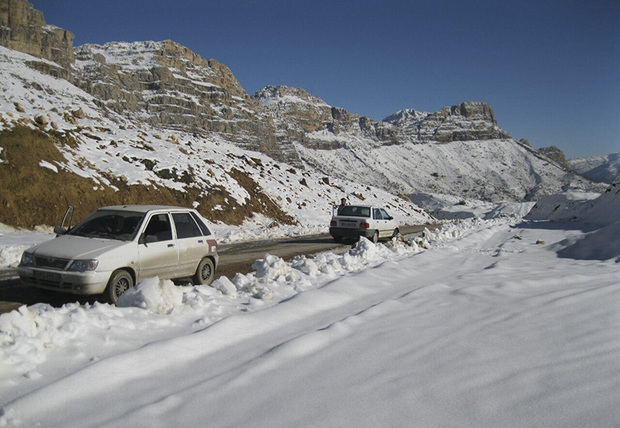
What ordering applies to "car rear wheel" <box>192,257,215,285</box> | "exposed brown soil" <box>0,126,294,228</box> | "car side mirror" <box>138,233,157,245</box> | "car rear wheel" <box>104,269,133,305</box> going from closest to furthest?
"car rear wheel" <box>104,269,133,305</box> < "car side mirror" <box>138,233,157,245</box> < "car rear wheel" <box>192,257,215,285</box> < "exposed brown soil" <box>0,126,294,228</box>

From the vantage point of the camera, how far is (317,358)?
3.67 meters

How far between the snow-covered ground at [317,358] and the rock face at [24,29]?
131027 millimetres

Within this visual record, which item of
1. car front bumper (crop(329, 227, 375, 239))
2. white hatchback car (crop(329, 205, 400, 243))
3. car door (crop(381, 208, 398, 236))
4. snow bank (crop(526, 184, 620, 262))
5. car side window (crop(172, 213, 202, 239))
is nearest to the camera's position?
car side window (crop(172, 213, 202, 239))

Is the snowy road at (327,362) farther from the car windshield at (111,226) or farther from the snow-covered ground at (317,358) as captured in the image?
the car windshield at (111,226)

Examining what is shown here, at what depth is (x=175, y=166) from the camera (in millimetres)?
22922

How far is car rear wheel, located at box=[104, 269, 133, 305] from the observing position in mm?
5672

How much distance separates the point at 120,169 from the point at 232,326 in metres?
17.6

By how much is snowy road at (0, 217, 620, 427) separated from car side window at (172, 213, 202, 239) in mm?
2220

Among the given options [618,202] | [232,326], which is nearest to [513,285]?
[232,326]

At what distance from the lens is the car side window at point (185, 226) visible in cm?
723

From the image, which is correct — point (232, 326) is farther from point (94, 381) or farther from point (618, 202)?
point (618, 202)

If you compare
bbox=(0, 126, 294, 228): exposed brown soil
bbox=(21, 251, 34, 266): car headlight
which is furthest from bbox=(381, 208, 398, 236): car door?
bbox=(21, 251, 34, 266): car headlight

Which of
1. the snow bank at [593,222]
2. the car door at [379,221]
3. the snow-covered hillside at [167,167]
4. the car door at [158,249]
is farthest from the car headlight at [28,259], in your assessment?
the car door at [379,221]

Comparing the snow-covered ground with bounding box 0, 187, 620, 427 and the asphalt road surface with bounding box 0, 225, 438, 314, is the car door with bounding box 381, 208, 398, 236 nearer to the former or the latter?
the asphalt road surface with bounding box 0, 225, 438, 314
